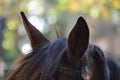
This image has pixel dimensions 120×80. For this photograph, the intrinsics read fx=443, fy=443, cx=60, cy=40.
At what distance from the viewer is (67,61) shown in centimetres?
192

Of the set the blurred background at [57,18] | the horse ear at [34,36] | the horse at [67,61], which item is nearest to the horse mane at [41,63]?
the horse at [67,61]

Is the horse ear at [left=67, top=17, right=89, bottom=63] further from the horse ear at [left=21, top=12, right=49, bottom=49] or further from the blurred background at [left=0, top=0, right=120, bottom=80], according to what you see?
the blurred background at [left=0, top=0, right=120, bottom=80]

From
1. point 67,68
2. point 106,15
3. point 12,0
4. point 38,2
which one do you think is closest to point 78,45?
point 67,68

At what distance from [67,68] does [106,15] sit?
9.38m

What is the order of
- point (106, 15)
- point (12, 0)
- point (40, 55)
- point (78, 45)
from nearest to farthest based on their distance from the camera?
point (78, 45)
point (40, 55)
point (12, 0)
point (106, 15)

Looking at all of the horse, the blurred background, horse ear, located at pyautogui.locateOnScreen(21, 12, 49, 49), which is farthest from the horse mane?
the blurred background

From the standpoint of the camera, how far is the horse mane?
1885 mm

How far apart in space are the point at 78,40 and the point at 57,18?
35.3ft

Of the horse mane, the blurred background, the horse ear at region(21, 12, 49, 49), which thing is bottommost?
the horse mane

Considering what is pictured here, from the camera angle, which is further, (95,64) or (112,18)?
(112,18)

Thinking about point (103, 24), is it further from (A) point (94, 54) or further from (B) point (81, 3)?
(A) point (94, 54)

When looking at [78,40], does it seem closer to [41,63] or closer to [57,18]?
[41,63]

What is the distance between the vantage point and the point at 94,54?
2.04 m

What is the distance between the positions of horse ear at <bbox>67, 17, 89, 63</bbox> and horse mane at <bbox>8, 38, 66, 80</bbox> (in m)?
0.09
